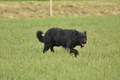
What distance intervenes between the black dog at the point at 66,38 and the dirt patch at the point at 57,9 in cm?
1908

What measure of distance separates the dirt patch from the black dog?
1908 cm

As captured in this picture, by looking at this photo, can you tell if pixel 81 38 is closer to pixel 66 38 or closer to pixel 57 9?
pixel 66 38

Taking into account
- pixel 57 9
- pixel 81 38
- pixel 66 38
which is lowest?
pixel 57 9

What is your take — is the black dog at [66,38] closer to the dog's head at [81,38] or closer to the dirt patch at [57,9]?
the dog's head at [81,38]

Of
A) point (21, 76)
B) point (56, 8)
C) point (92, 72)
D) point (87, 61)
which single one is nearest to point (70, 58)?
point (87, 61)

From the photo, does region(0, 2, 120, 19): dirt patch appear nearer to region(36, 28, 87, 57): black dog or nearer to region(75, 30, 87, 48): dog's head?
region(36, 28, 87, 57): black dog

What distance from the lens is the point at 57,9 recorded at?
35500 millimetres

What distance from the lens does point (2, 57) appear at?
10875 millimetres

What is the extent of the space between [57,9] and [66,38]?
2431 centimetres

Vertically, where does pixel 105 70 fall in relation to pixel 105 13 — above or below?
above

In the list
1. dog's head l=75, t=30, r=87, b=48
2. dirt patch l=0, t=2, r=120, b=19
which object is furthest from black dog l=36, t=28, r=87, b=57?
dirt patch l=0, t=2, r=120, b=19

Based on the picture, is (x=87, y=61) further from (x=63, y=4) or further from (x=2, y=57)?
(x=63, y=4)

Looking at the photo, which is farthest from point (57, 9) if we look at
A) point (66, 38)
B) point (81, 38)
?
point (81, 38)

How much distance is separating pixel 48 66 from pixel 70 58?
1317 mm
